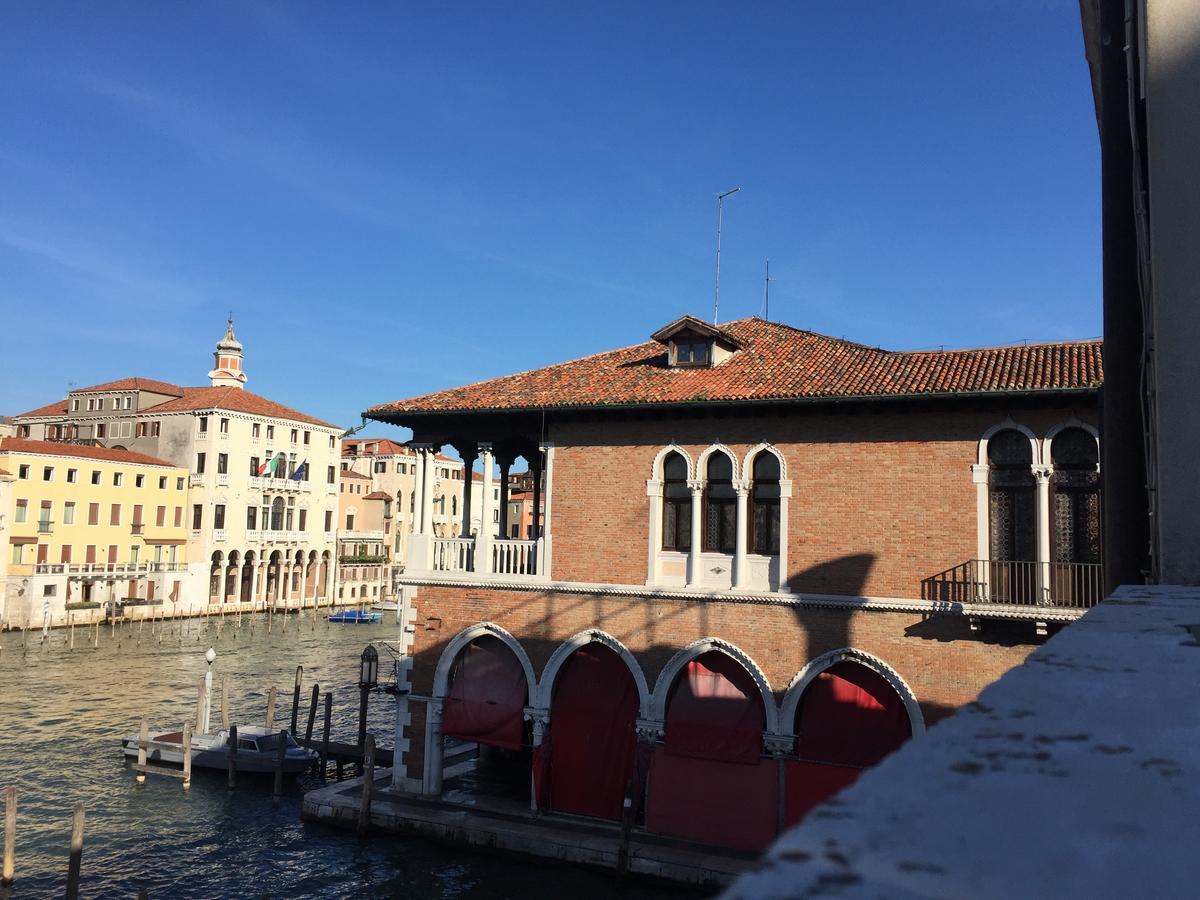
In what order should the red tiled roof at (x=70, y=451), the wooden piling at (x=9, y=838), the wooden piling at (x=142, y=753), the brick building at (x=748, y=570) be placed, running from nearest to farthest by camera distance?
the brick building at (x=748, y=570) → the wooden piling at (x=9, y=838) → the wooden piling at (x=142, y=753) → the red tiled roof at (x=70, y=451)

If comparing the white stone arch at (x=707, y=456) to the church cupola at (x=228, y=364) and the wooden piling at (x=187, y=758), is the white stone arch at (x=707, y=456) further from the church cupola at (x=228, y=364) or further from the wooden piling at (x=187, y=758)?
the church cupola at (x=228, y=364)

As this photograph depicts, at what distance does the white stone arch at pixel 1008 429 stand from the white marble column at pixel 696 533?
14.7 feet

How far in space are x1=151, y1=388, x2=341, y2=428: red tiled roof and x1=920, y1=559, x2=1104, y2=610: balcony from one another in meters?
52.3

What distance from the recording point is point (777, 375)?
1659cm

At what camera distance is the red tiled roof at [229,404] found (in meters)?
58.4

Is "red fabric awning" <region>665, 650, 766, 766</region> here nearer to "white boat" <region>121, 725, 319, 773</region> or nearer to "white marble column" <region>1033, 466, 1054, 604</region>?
"white marble column" <region>1033, 466, 1054, 604</region>

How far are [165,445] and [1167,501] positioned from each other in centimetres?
6053

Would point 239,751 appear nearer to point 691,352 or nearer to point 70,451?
point 691,352

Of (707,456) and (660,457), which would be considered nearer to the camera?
(707,456)

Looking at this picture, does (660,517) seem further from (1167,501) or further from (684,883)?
(1167,501)

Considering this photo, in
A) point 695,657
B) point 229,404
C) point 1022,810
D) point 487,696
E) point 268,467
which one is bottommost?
point 487,696

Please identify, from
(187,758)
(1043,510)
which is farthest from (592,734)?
(187,758)

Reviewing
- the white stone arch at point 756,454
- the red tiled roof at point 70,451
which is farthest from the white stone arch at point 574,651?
the red tiled roof at point 70,451

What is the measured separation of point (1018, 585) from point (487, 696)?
9.35 meters
